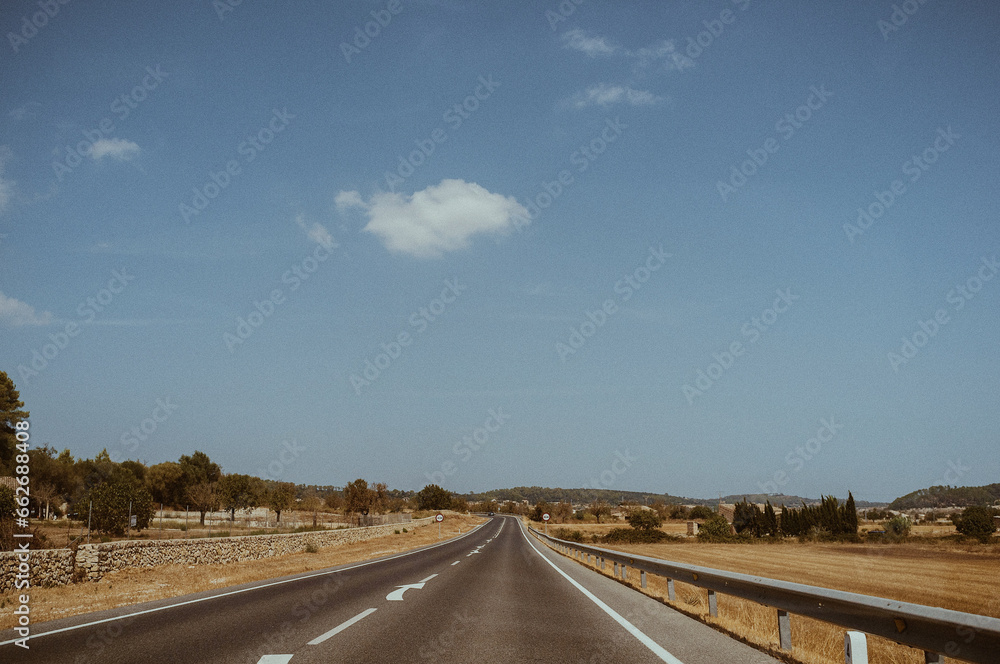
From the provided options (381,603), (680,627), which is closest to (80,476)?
(381,603)

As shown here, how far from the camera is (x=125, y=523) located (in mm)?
41500

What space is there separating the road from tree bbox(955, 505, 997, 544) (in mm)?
75891

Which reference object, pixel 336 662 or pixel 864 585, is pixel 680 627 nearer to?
pixel 336 662

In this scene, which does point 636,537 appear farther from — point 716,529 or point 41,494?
point 41,494

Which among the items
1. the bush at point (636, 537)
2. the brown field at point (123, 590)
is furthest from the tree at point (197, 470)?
the brown field at point (123, 590)

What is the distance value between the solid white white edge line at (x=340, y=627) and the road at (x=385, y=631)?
0.02 meters

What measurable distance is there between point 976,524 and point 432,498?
11858 cm

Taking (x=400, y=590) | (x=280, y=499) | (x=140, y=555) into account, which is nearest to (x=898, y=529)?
(x=280, y=499)

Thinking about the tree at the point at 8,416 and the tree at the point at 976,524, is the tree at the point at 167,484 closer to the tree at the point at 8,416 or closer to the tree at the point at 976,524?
the tree at the point at 8,416

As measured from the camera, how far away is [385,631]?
27.1 feet

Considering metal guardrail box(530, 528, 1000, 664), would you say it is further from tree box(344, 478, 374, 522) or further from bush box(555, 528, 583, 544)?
tree box(344, 478, 374, 522)

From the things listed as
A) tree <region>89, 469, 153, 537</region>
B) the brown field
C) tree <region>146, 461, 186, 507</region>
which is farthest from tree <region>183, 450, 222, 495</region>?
the brown field

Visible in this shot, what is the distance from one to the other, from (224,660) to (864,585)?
1311 inches

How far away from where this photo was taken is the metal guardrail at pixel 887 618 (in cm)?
398
